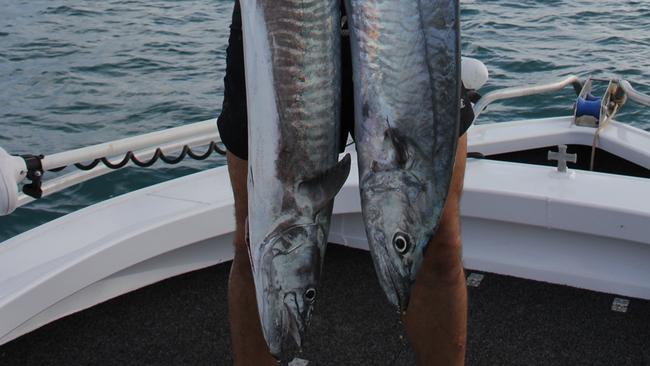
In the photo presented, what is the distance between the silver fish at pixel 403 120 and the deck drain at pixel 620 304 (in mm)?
1578

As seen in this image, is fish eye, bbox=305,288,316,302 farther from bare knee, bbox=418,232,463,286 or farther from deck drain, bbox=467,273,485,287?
deck drain, bbox=467,273,485,287

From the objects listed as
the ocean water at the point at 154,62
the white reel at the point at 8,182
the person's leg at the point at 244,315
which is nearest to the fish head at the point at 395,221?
the person's leg at the point at 244,315

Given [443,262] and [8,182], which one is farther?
[8,182]

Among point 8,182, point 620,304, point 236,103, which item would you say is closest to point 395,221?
point 236,103

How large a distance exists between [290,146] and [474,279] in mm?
1770

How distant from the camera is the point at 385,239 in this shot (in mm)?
1331

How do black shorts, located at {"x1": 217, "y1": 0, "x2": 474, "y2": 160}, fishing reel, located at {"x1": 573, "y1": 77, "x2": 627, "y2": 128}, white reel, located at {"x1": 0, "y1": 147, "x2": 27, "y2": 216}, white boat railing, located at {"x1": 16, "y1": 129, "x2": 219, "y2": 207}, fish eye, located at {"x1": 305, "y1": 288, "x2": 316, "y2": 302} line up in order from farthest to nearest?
fishing reel, located at {"x1": 573, "y1": 77, "x2": 627, "y2": 128}
white boat railing, located at {"x1": 16, "y1": 129, "x2": 219, "y2": 207}
white reel, located at {"x1": 0, "y1": 147, "x2": 27, "y2": 216}
black shorts, located at {"x1": 217, "y1": 0, "x2": 474, "y2": 160}
fish eye, located at {"x1": 305, "y1": 288, "x2": 316, "y2": 302}

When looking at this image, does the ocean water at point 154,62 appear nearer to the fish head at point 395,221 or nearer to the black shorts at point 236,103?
the black shorts at point 236,103

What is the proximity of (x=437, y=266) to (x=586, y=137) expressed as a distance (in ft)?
5.99

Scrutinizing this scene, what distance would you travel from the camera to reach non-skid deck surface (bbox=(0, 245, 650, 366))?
2545 millimetres

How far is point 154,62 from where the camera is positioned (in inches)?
329

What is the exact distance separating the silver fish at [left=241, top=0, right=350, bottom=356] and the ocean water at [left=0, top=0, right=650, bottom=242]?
13.7ft

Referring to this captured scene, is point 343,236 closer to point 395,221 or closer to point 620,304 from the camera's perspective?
point 620,304

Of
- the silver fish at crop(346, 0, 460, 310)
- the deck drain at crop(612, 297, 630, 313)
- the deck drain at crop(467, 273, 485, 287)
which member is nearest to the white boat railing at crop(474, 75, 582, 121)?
the deck drain at crop(467, 273, 485, 287)
